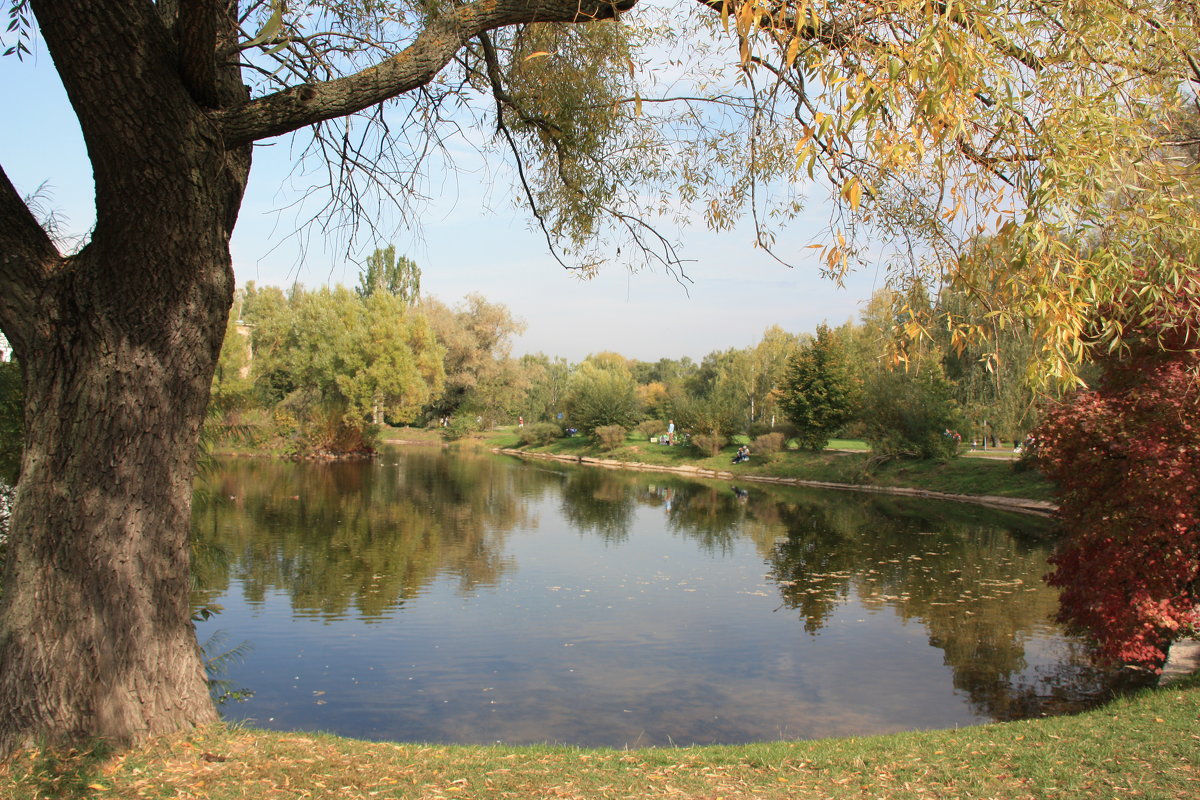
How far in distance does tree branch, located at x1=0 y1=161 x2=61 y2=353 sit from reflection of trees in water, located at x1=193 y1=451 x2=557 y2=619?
349 cm

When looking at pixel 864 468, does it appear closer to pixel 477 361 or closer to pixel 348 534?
pixel 348 534

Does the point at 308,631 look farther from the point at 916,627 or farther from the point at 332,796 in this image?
the point at 916,627

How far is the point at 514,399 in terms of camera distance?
50375 millimetres

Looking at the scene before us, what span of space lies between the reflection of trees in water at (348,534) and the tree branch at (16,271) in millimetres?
3487

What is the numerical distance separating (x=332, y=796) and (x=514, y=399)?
154ft

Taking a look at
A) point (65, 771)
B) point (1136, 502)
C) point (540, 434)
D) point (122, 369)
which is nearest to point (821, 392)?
point (540, 434)

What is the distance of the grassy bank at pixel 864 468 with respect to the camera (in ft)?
83.1

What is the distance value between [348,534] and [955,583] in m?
10.8

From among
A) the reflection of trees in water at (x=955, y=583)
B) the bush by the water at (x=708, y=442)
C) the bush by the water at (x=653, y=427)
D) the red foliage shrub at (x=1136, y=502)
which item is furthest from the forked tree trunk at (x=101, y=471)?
the bush by the water at (x=653, y=427)

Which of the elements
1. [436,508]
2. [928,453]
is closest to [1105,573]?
[436,508]

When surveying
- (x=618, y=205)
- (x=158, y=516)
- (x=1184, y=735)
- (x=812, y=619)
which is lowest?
(x=812, y=619)

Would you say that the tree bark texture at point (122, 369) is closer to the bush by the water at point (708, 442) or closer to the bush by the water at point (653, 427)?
the bush by the water at point (708, 442)

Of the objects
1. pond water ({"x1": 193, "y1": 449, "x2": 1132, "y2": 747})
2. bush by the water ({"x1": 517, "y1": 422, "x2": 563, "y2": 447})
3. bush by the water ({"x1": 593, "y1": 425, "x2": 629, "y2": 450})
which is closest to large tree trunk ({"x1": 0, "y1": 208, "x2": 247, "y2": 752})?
pond water ({"x1": 193, "y1": 449, "x2": 1132, "y2": 747})

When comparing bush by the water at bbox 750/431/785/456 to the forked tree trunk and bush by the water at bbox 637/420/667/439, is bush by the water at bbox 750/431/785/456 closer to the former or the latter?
bush by the water at bbox 637/420/667/439
